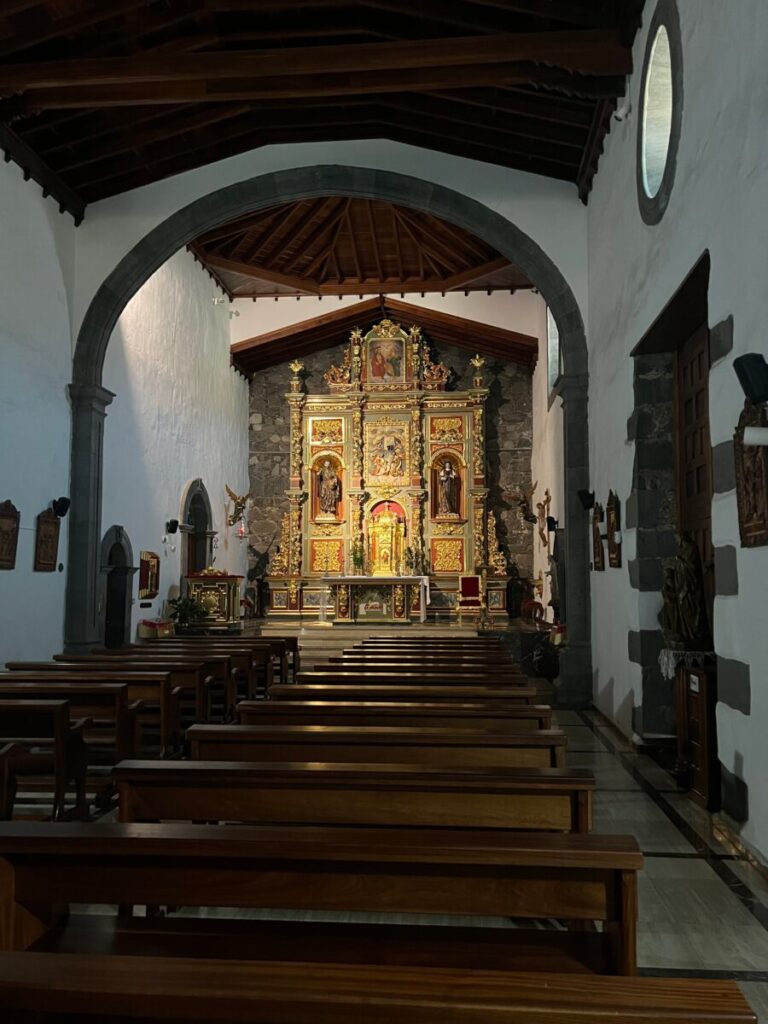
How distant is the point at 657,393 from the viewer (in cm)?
738

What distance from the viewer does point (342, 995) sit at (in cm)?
129

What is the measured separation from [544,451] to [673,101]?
10.3 metres

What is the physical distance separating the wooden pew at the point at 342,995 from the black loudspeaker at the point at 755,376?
3030mm

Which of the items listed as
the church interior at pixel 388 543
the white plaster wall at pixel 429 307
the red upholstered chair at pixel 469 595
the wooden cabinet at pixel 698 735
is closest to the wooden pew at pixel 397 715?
the church interior at pixel 388 543

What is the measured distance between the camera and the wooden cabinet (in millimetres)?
5109

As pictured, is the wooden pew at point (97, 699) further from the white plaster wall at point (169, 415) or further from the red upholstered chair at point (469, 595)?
→ the red upholstered chair at point (469, 595)

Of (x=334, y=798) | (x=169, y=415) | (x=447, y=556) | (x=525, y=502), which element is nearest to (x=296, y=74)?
(x=169, y=415)

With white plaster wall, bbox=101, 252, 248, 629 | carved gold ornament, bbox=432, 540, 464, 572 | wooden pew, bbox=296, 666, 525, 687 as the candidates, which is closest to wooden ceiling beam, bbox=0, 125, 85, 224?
white plaster wall, bbox=101, 252, 248, 629

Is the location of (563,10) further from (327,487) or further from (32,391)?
(327,487)

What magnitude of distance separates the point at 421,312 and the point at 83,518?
969cm

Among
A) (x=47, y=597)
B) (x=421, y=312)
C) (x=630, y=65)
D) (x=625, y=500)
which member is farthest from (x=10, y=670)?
(x=421, y=312)

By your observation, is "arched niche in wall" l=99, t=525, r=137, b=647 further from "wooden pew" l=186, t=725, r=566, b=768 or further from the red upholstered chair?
"wooden pew" l=186, t=725, r=566, b=768

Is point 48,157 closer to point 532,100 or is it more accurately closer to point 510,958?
point 532,100

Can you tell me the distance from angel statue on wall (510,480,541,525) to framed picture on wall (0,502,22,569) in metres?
9.87
